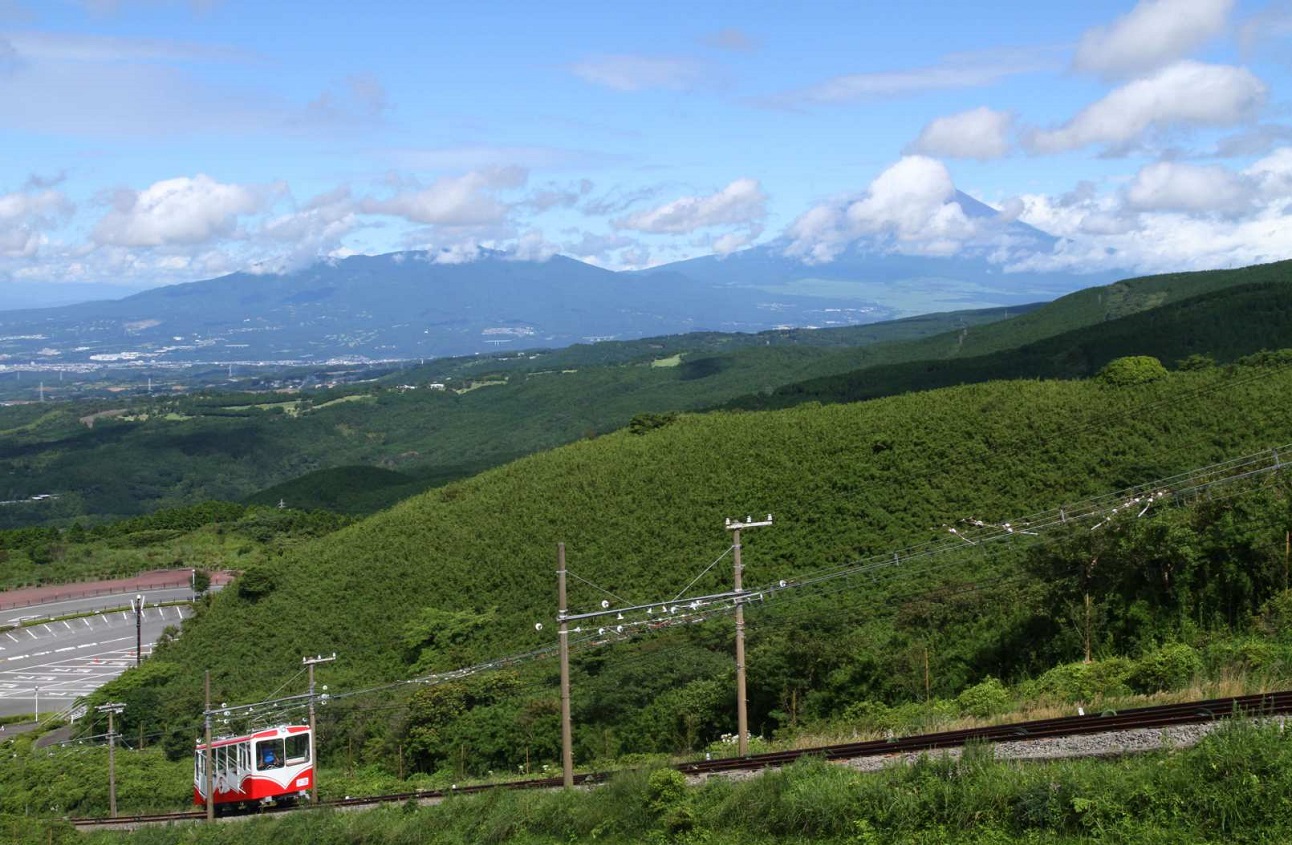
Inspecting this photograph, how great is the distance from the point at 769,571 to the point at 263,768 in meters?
16.8

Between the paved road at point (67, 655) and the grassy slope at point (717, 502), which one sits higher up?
the grassy slope at point (717, 502)

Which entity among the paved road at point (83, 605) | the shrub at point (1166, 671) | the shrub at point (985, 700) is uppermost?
the shrub at point (1166, 671)

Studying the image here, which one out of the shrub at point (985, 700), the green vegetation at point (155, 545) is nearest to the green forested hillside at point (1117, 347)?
the green vegetation at point (155, 545)

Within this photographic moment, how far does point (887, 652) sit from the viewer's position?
82.6 feet

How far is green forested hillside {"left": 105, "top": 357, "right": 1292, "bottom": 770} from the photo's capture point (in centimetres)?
2350

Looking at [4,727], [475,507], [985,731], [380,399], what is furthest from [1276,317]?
[380,399]

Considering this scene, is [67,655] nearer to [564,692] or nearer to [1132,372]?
[564,692]

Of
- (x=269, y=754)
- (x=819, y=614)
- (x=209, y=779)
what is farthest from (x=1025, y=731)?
(x=209, y=779)

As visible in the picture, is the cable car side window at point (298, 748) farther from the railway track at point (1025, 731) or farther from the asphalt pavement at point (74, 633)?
the asphalt pavement at point (74, 633)

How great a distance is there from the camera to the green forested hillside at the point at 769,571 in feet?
77.1

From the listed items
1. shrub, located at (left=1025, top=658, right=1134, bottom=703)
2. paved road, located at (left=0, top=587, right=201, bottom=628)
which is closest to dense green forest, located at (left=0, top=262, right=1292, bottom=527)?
paved road, located at (left=0, top=587, right=201, bottom=628)

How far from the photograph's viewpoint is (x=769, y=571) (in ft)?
119

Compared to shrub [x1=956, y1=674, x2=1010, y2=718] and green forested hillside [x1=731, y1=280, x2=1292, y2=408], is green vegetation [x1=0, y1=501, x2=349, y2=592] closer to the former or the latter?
green forested hillside [x1=731, y1=280, x2=1292, y2=408]

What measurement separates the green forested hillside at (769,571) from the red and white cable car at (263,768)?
157 inches
